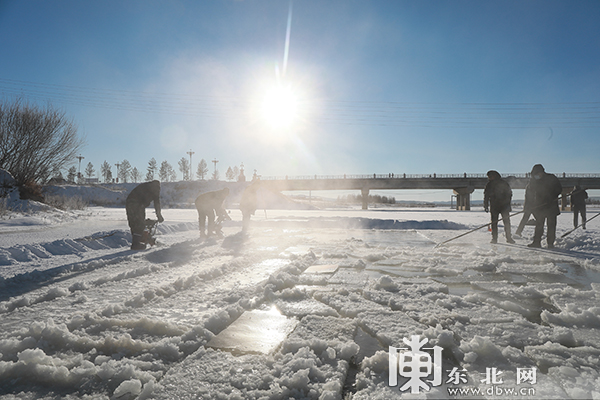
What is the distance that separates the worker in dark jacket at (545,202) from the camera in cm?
703

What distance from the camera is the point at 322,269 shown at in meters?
4.72

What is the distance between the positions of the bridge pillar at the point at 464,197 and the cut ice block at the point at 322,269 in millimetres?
40881

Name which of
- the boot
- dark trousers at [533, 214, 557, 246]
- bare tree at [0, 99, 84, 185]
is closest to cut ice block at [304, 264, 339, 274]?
the boot

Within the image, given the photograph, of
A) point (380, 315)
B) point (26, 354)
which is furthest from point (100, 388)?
point (380, 315)

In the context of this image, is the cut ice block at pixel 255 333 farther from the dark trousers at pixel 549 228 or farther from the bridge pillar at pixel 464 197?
the bridge pillar at pixel 464 197

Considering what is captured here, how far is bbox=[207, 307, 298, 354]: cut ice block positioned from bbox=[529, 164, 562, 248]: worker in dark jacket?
718 centimetres

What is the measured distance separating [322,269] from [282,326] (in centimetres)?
229

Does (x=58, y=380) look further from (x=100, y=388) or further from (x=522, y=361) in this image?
(x=522, y=361)

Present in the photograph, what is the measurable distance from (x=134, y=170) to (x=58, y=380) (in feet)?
333

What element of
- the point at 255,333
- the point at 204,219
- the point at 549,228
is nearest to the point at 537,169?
the point at 549,228

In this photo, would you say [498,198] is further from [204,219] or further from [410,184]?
[410,184]

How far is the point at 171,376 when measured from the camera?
172 centimetres

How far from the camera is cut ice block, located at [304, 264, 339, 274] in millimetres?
4518

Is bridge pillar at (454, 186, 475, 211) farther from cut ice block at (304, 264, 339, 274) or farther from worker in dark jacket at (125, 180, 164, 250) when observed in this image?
worker in dark jacket at (125, 180, 164, 250)
